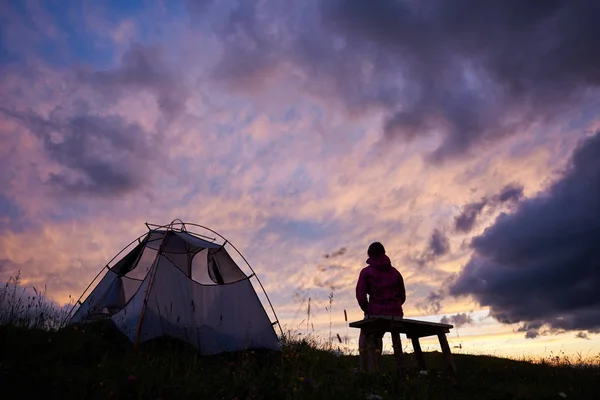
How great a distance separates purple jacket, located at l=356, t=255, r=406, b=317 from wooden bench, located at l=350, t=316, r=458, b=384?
39 centimetres

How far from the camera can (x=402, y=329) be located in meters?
10.6

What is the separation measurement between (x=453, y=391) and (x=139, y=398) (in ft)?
19.9

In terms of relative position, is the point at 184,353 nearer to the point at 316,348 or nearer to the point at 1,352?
the point at 1,352

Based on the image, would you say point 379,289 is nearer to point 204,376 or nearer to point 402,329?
point 402,329

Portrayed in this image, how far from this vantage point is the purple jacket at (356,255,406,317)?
10641 millimetres

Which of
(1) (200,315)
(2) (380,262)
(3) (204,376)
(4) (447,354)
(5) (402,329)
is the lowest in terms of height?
(3) (204,376)

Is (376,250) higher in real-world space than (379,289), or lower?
higher

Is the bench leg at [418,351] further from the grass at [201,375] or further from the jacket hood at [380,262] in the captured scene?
the jacket hood at [380,262]

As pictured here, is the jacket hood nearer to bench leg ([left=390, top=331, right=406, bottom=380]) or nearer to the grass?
bench leg ([left=390, top=331, right=406, bottom=380])

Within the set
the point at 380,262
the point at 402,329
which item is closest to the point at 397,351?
the point at 402,329

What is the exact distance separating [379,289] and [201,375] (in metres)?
4.49

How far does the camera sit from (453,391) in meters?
9.44

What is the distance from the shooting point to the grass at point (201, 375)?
6.63 metres

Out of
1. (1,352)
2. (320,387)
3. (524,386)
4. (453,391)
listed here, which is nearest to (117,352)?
(1,352)
